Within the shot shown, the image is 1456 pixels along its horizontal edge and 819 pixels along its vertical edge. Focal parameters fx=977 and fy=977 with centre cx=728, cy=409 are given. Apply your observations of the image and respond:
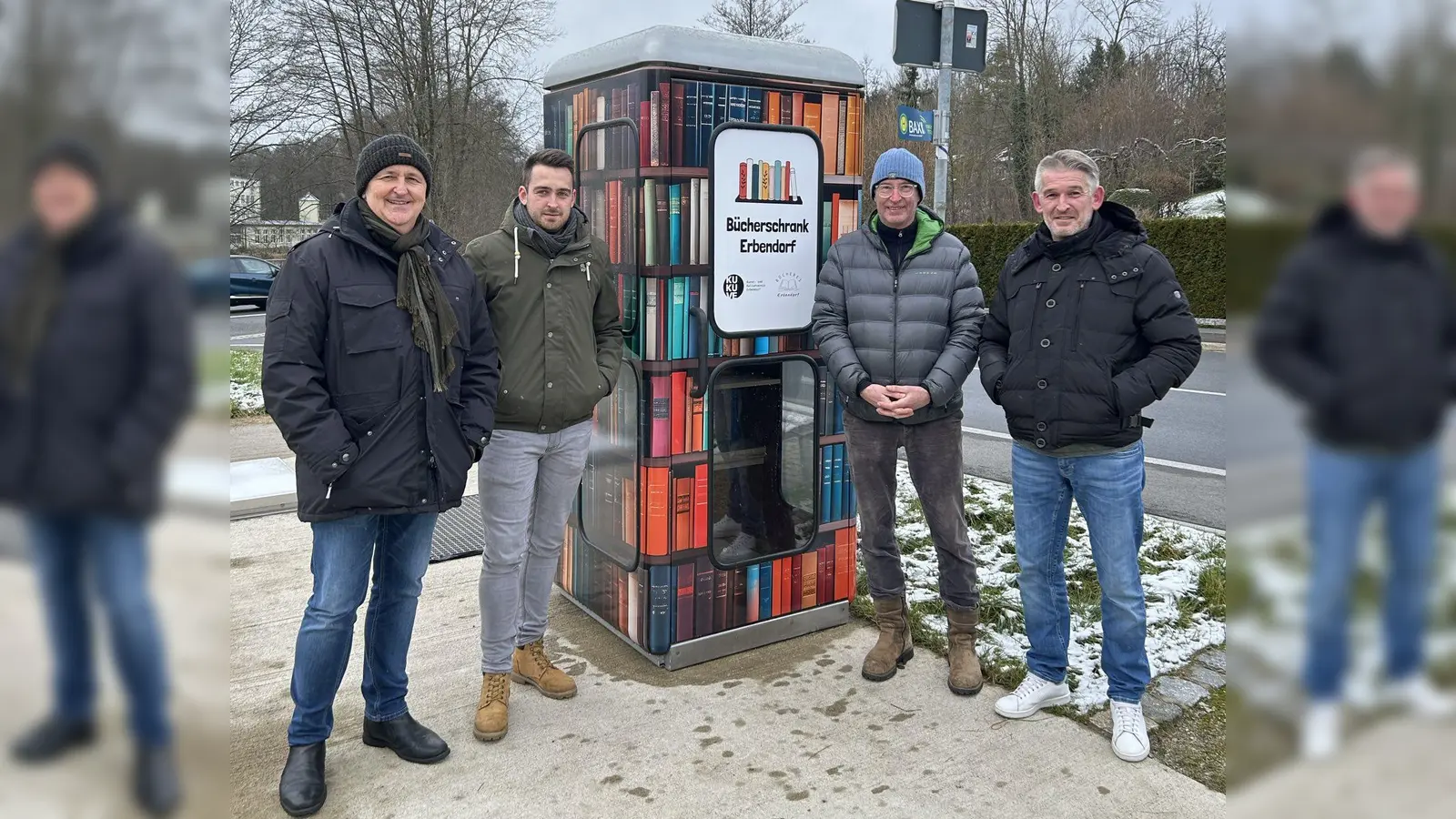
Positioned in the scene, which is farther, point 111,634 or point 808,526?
point 808,526

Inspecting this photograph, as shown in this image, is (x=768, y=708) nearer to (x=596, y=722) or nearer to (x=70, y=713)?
(x=596, y=722)

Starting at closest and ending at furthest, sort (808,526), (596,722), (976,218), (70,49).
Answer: (70,49), (596,722), (808,526), (976,218)

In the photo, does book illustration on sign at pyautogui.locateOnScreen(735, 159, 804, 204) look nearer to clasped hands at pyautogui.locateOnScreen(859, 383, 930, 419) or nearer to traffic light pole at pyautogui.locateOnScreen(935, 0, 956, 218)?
clasped hands at pyautogui.locateOnScreen(859, 383, 930, 419)

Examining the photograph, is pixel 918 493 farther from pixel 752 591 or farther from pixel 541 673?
pixel 541 673

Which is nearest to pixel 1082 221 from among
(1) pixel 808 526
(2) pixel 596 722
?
(1) pixel 808 526

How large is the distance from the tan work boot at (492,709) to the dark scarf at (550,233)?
4.61 ft

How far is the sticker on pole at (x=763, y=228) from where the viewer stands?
357cm

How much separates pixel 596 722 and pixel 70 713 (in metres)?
2.94

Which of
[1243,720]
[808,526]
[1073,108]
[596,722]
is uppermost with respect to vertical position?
[1073,108]

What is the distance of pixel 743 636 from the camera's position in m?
3.83

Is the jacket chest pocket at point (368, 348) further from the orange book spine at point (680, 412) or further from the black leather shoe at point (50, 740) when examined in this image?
the black leather shoe at point (50, 740)

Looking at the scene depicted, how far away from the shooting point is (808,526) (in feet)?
13.3

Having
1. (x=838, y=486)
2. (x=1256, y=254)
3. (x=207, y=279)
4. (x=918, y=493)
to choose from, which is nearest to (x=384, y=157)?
(x=918, y=493)

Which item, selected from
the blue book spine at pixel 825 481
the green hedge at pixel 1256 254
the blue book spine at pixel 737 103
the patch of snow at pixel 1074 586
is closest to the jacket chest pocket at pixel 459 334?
the blue book spine at pixel 737 103
